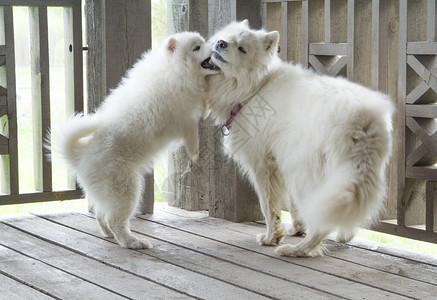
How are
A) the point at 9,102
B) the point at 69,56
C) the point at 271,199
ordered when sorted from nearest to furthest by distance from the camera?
the point at 271,199, the point at 9,102, the point at 69,56

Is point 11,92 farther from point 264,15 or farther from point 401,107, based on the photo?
point 401,107

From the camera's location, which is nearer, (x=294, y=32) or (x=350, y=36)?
(x=350, y=36)

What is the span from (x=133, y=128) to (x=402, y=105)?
159 cm

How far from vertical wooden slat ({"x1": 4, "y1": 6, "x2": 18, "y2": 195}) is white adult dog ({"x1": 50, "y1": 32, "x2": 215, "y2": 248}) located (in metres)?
1.03

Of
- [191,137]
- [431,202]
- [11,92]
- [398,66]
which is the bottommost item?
[431,202]

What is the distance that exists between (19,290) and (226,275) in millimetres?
1057

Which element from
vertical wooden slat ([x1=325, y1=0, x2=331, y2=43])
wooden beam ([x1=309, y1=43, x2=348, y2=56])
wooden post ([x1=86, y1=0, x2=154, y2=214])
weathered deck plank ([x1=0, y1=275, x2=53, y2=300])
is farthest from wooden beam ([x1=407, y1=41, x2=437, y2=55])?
weathered deck plank ([x1=0, y1=275, x2=53, y2=300])

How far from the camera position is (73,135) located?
4141mm

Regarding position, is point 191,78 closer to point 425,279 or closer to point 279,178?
point 279,178

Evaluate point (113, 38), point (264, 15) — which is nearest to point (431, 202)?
point (264, 15)

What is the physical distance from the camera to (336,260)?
4.05 meters

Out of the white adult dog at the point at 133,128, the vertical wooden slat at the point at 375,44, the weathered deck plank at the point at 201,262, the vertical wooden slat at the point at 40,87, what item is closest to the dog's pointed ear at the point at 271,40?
the white adult dog at the point at 133,128

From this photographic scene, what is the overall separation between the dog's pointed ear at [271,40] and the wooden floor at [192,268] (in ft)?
4.06

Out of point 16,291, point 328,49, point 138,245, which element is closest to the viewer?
point 16,291
